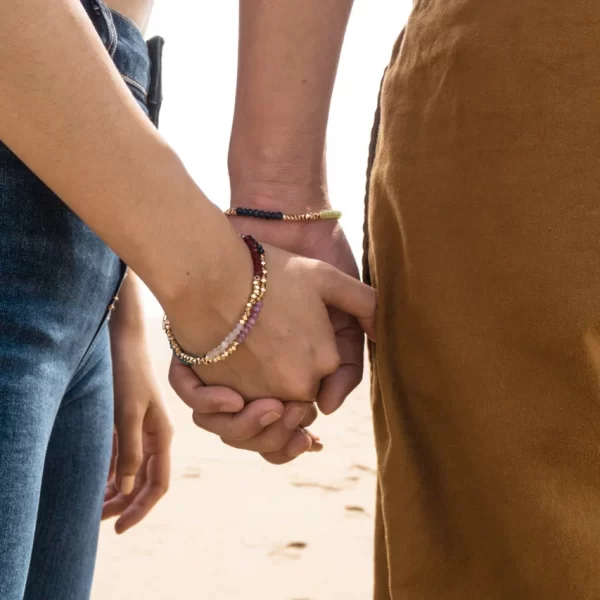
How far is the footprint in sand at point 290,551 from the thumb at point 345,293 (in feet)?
7.35

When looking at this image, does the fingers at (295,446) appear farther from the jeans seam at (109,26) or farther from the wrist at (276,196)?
the jeans seam at (109,26)

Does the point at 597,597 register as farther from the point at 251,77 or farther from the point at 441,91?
the point at 251,77

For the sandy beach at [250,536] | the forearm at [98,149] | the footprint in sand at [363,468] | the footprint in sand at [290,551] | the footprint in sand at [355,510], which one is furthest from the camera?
the footprint in sand at [363,468]

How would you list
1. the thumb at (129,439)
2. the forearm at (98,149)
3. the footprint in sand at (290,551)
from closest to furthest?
the forearm at (98,149)
the thumb at (129,439)
the footprint in sand at (290,551)

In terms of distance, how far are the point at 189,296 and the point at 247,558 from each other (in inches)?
92.4

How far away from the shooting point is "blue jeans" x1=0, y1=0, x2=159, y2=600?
0.65 meters

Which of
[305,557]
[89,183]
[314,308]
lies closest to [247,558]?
[305,557]

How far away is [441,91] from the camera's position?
0.76m

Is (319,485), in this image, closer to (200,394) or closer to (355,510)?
(355,510)

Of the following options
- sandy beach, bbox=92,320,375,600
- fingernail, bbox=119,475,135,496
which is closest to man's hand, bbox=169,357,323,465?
fingernail, bbox=119,475,135,496

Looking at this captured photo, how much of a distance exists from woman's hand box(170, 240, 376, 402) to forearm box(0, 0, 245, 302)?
0.24 feet

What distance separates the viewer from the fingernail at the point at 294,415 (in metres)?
0.91

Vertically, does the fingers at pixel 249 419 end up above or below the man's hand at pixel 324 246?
below

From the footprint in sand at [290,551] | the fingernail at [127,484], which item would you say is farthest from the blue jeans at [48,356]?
the footprint in sand at [290,551]
